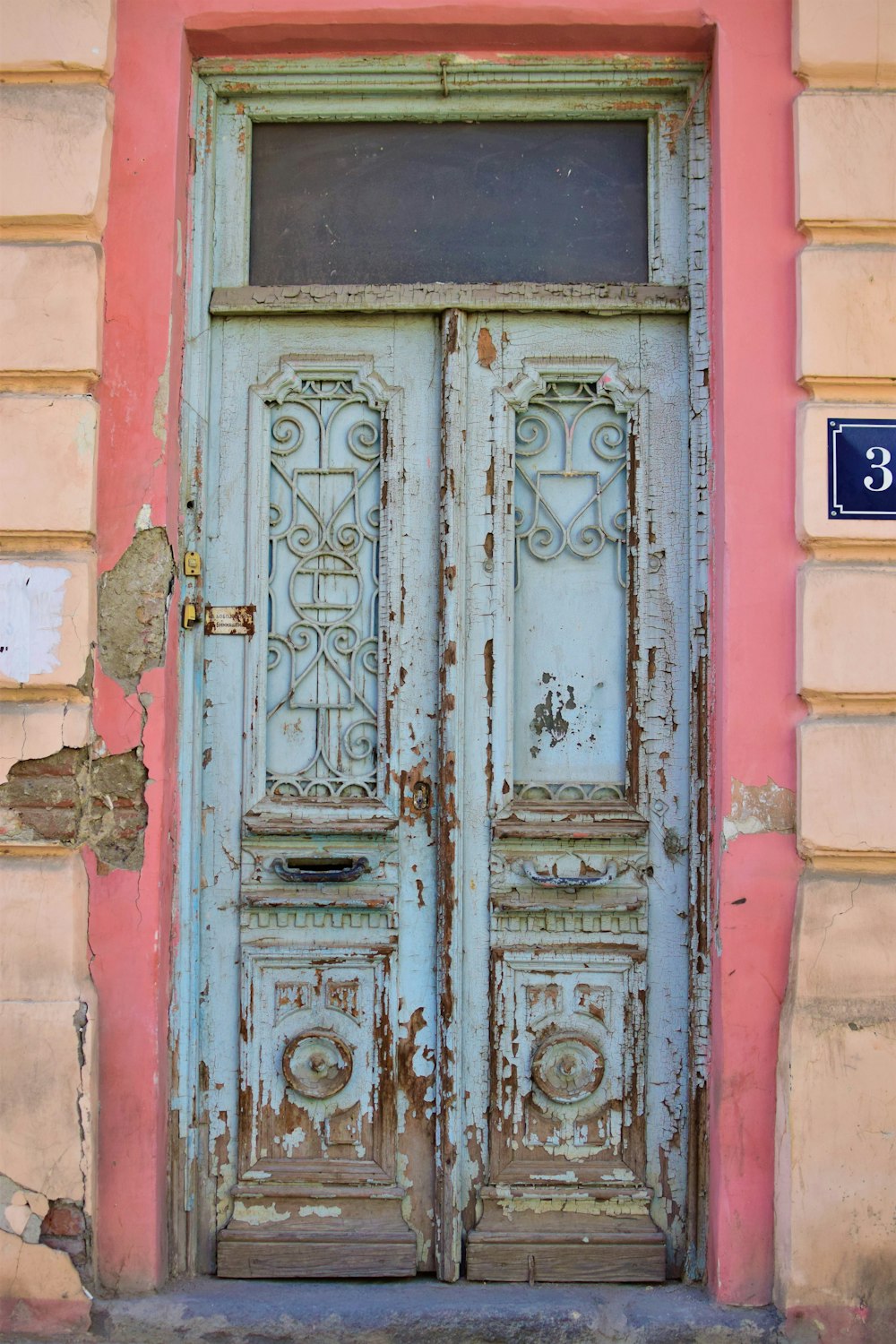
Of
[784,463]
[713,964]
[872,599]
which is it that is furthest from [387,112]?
[713,964]

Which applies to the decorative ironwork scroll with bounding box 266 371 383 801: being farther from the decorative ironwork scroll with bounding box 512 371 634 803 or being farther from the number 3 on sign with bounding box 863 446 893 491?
the number 3 on sign with bounding box 863 446 893 491

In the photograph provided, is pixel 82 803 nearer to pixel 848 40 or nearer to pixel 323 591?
pixel 323 591

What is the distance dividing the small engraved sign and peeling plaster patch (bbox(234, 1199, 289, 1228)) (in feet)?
4.80

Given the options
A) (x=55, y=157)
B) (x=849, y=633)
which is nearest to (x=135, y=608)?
(x=55, y=157)

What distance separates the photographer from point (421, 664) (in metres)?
2.77

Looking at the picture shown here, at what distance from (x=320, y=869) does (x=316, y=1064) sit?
1.62 ft

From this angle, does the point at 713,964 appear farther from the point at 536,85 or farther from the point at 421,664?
the point at 536,85

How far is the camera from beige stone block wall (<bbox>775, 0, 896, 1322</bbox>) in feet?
8.01

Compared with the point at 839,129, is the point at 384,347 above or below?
below

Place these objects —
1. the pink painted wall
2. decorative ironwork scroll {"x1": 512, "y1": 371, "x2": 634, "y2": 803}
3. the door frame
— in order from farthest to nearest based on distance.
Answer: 1. decorative ironwork scroll {"x1": 512, "y1": 371, "x2": 634, "y2": 803}
2. the door frame
3. the pink painted wall

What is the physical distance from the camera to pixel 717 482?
2.65 m

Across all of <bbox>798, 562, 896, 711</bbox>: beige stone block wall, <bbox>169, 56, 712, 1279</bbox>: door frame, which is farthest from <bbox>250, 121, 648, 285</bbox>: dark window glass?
<bbox>798, 562, 896, 711</bbox>: beige stone block wall

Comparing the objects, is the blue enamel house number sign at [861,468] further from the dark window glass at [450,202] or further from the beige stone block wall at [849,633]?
the dark window glass at [450,202]

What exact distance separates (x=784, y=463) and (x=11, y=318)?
1920 millimetres
